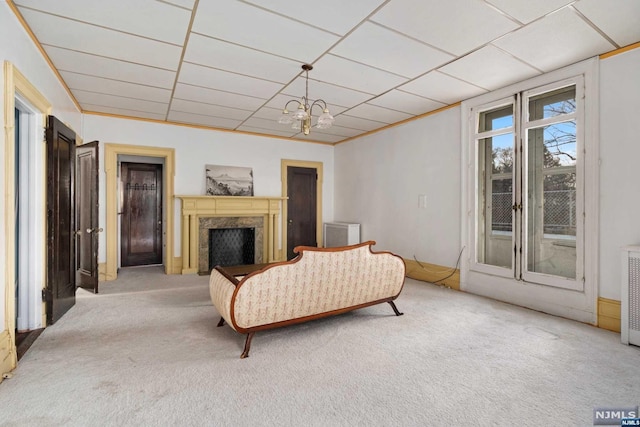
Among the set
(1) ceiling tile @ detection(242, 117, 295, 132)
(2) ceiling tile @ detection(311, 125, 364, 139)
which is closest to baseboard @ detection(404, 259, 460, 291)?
(2) ceiling tile @ detection(311, 125, 364, 139)

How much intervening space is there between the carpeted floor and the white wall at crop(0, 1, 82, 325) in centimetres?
78

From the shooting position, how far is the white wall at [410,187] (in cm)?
455

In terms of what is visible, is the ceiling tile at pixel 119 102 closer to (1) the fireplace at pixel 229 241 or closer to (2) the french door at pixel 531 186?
(1) the fireplace at pixel 229 241

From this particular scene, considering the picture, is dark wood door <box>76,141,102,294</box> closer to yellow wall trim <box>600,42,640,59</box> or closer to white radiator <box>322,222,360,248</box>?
white radiator <box>322,222,360,248</box>

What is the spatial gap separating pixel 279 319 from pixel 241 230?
383 cm

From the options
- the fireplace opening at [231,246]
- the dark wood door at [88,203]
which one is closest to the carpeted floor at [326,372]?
the dark wood door at [88,203]

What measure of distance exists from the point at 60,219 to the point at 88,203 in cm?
93

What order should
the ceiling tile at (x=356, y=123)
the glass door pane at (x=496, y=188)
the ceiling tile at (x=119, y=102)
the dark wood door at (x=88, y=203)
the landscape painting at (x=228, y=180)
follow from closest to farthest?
the glass door pane at (x=496, y=188) → the dark wood door at (x=88, y=203) → the ceiling tile at (x=119, y=102) → the ceiling tile at (x=356, y=123) → the landscape painting at (x=228, y=180)

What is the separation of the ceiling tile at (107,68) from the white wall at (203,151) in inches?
71.0

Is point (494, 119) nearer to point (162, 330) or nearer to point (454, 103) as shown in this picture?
point (454, 103)

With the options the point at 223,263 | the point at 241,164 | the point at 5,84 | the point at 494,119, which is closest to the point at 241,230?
the point at 223,263

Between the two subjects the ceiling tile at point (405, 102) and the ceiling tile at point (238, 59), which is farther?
the ceiling tile at point (405, 102)

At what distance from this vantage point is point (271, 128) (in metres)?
5.81

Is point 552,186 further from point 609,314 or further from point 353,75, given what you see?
point 353,75
